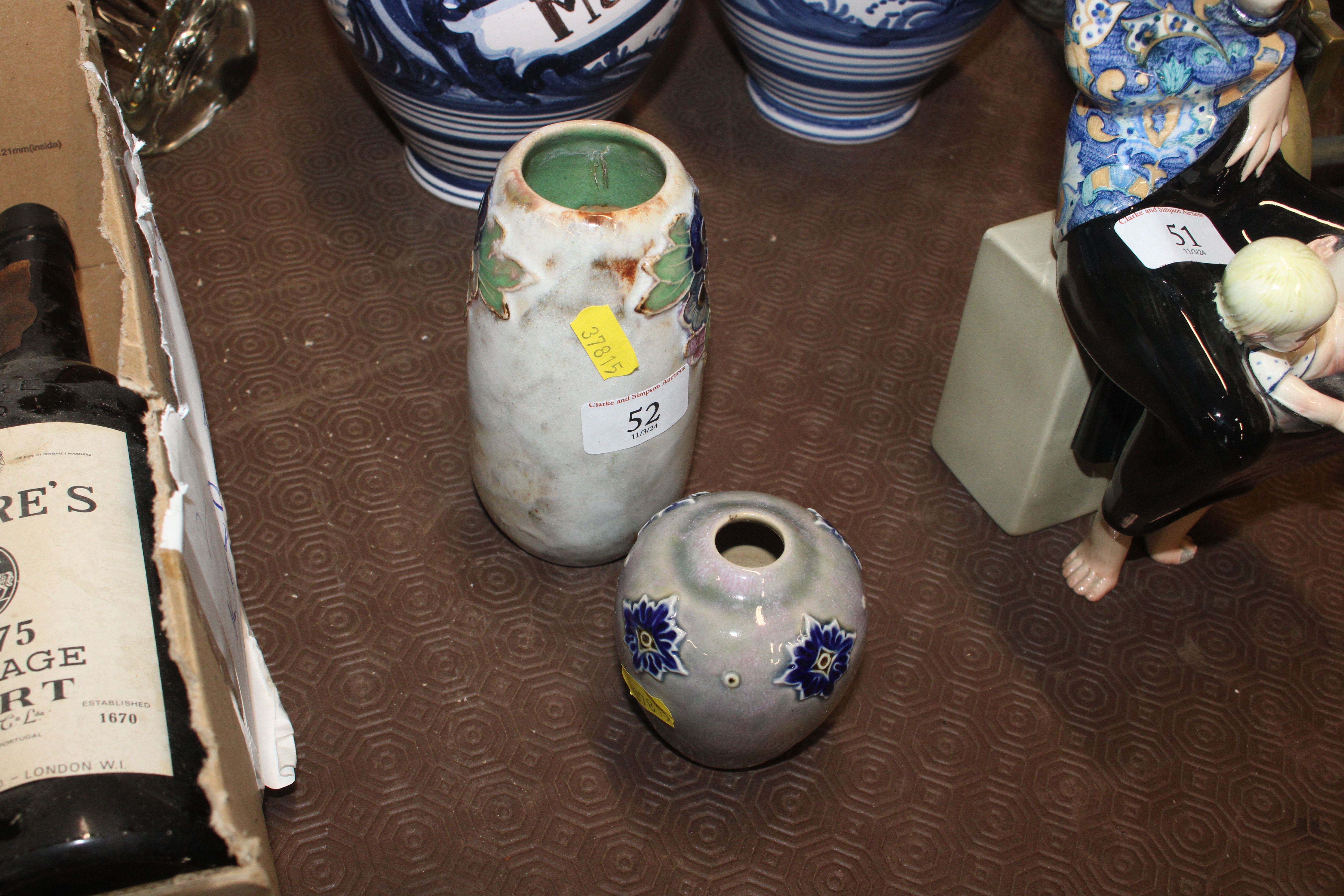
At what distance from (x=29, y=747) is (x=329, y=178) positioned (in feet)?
3.91

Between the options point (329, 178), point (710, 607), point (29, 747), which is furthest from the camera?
point (329, 178)

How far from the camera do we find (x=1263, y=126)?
41.4 inches

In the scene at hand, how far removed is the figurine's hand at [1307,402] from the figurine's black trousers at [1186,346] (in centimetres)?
2

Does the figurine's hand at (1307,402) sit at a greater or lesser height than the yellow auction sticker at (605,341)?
lesser

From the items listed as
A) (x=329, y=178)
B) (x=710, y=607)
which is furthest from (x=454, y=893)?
(x=329, y=178)

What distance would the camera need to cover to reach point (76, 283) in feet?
3.56

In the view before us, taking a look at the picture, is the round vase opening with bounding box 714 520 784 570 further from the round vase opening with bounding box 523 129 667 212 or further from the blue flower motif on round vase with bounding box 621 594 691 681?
the round vase opening with bounding box 523 129 667 212

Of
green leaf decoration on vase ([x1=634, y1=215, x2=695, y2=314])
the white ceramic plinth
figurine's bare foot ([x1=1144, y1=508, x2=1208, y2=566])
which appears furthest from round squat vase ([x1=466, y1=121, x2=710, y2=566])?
figurine's bare foot ([x1=1144, y1=508, x2=1208, y2=566])

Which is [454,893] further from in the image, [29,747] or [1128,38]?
[1128,38]

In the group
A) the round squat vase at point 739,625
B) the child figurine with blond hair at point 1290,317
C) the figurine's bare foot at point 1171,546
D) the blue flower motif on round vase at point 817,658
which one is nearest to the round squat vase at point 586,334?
the round squat vase at point 739,625

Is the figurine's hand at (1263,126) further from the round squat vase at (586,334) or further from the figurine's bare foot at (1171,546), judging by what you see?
the round squat vase at (586,334)

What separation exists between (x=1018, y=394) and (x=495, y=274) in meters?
0.65

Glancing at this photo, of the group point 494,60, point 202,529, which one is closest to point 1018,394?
point 494,60

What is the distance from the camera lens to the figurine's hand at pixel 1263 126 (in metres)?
1.05
